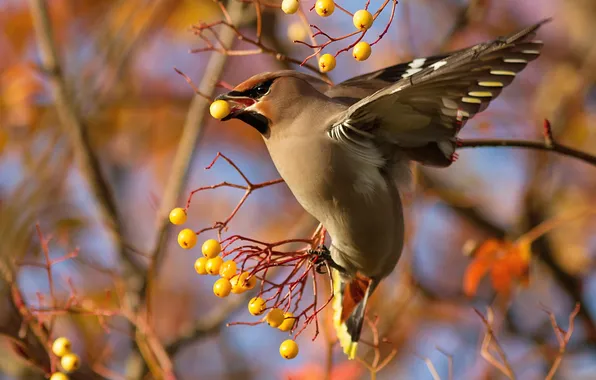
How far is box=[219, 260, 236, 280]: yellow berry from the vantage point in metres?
2.15

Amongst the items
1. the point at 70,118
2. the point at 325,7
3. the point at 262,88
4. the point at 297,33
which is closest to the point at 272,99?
the point at 262,88

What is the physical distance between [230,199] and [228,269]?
5.75m

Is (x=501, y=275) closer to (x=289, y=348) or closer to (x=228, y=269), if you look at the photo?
(x=289, y=348)

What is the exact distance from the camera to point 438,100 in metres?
2.09

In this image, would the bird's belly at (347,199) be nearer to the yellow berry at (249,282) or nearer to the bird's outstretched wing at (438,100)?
the bird's outstretched wing at (438,100)

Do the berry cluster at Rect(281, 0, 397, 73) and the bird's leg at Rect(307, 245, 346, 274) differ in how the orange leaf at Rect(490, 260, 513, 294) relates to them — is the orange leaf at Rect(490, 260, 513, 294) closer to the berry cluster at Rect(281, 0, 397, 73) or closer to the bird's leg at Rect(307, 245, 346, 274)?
the bird's leg at Rect(307, 245, 346, 274)

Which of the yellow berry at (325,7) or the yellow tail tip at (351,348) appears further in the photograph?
the yellow tail tip at (351,348)

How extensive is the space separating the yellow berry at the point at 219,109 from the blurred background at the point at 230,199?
78 centimetres

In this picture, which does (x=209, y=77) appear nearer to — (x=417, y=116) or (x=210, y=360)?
(x=417, y=116)

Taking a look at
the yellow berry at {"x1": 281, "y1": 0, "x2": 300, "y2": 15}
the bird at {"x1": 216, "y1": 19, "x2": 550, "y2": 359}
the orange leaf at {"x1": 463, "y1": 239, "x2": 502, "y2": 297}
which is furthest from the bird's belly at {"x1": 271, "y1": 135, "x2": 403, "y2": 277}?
the orange leaf at {"x1": 463, "y1": 239, "x2": 502, "y2": 297}

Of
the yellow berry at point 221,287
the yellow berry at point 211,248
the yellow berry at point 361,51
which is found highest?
the yellow berry at point 361,51

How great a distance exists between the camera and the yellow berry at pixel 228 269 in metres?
2.15

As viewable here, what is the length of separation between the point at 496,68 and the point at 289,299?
34.8 inches

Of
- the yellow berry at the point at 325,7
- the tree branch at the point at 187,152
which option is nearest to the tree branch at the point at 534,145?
the yellow berry at the point at 325,7
